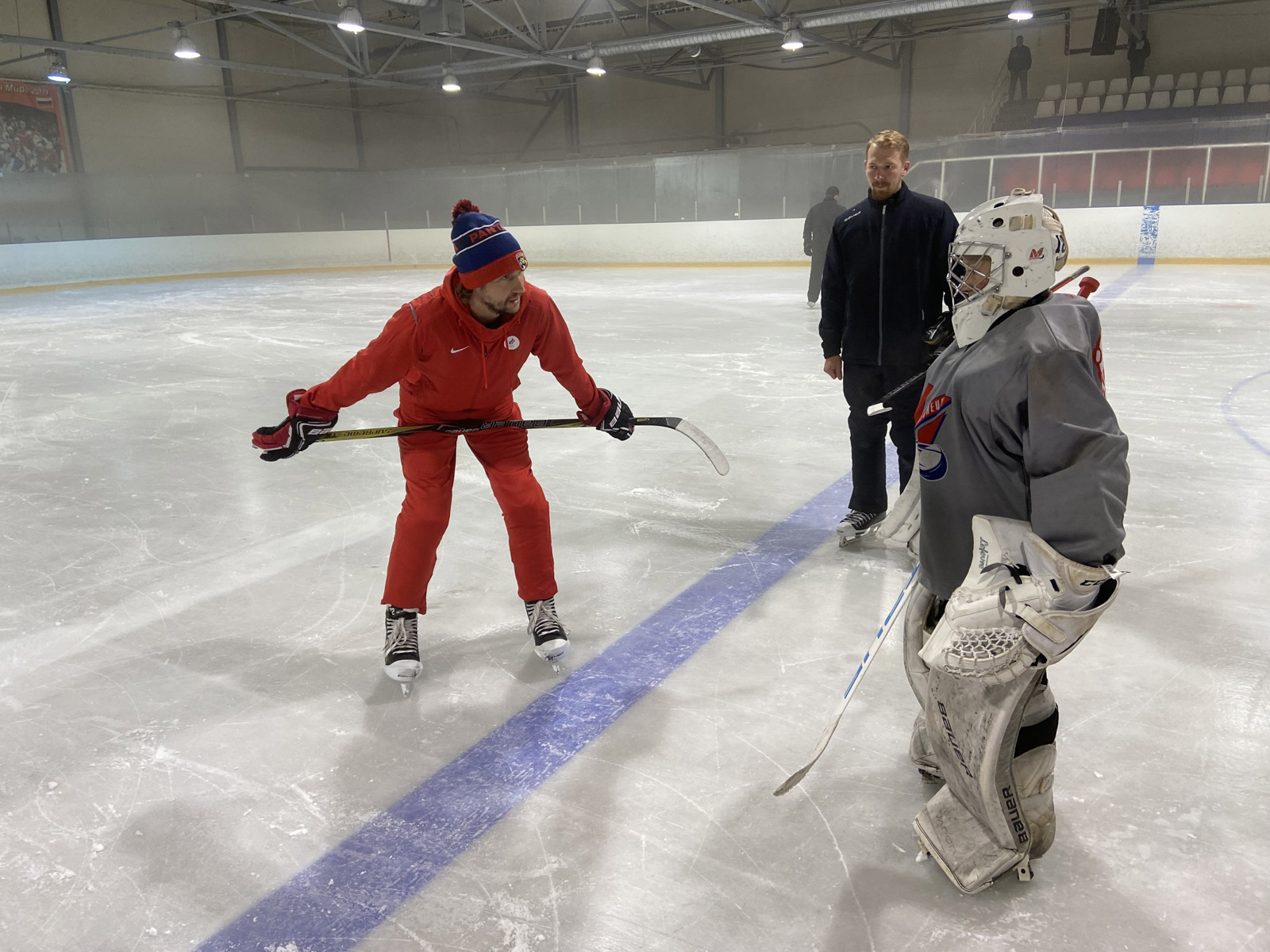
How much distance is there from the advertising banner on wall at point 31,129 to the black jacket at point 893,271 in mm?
19617

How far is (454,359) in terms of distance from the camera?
8.08ft

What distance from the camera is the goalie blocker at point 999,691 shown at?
1.39m

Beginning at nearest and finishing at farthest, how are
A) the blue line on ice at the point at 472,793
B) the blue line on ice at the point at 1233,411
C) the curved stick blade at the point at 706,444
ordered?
the blue line on ice at the point at 472,793
the curved stick blade at the point at 706,444
the blue line on ice at the point at 1233,411

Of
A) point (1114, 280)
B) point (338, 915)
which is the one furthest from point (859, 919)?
point (1114, 280)

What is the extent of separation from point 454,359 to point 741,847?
142 centimetres

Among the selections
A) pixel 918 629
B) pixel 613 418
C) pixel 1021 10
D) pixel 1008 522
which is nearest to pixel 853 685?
pixel 918 629

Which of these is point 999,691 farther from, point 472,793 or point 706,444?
point 706,444

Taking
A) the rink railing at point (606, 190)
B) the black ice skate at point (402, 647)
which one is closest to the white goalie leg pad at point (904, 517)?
the black ice skate at point (402, 647)

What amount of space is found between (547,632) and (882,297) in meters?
1.69

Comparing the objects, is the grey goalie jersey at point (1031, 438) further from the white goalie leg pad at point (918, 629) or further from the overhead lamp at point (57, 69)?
the overhead lamp at point (57, 69)

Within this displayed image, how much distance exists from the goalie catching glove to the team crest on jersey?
153mm

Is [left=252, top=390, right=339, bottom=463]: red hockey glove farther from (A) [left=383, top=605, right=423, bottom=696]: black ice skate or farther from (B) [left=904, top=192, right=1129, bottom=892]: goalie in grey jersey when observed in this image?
(B) [left=904, top=192, right=1129, bottom=892]: goalie in grey jersey

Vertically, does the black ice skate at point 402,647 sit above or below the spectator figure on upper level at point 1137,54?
below

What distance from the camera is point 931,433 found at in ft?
5.51
